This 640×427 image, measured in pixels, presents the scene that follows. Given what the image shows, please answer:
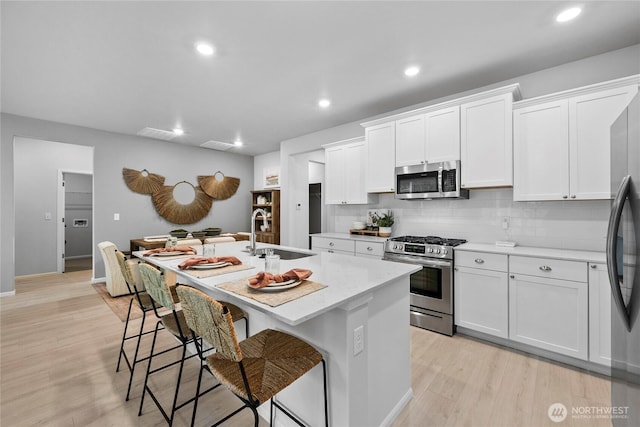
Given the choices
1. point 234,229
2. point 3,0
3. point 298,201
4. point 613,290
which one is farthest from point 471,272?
point 234,229

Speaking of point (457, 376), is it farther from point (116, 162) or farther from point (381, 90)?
point (116, 162)

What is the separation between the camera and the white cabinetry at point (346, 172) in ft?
13.1

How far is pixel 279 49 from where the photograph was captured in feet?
7.90

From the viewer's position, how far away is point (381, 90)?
3.22m

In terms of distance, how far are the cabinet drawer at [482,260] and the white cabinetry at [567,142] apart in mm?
635

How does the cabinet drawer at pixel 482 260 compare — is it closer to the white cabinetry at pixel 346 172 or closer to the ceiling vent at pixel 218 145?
the white cabinetry at pixel 346 172

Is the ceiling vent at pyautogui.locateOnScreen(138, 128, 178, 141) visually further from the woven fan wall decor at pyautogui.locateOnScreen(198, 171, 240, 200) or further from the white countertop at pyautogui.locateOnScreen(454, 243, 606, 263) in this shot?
the white countertop at pyautogui.locateOnScreen(454, 243, 606, 263)

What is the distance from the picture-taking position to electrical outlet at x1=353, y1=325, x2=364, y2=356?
4.30 feet

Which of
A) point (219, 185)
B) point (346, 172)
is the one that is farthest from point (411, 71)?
point (219, 185)

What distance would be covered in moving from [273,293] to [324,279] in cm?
34

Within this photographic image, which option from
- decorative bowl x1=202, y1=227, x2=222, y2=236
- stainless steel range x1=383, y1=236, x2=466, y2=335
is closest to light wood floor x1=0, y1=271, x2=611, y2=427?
stainless steel range x1=383, y1=236, x2=466, y2=335

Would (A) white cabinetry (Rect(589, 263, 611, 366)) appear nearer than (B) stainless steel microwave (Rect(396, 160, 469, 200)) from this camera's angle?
Yes

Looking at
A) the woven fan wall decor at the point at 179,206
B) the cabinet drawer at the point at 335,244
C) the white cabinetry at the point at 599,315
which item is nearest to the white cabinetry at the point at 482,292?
the white cabinetry at the point at 599,315

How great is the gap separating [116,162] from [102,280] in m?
2.13
